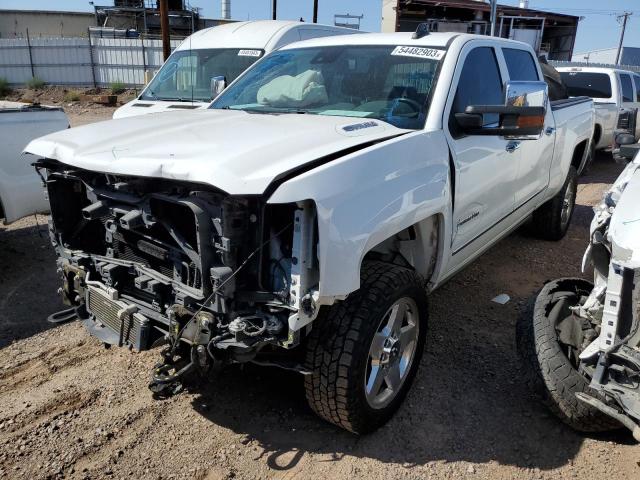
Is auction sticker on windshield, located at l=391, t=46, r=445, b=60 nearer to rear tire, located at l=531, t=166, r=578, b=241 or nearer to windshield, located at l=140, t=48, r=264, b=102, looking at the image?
rear tire, located at l=531, t=166, r=578, b=241

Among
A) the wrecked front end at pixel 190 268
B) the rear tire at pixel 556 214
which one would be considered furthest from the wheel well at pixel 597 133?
the wrecked front end at pixel 190 268

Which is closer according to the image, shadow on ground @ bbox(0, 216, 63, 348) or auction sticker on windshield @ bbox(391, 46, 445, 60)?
auction sticker on windshield @ bbox(391, 46, 445, 60)

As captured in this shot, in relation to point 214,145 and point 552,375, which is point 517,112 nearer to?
point 552,375

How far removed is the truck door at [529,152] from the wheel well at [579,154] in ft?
4.75

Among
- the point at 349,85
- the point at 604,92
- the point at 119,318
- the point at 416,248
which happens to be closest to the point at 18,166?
the point at 119,318

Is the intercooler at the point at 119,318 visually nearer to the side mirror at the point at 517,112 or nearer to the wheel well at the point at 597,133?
the side mirror at the point at 517,112

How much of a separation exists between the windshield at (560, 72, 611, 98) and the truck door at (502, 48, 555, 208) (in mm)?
7091

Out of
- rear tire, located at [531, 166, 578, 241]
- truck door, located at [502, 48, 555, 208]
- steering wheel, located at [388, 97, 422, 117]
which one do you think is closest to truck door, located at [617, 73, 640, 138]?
rear tire, located at [531, 166, 578, 241]

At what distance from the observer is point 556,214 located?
237 inches

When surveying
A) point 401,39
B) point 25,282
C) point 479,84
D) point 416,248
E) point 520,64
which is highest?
point 401,39

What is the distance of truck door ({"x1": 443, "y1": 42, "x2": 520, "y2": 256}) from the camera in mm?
3439

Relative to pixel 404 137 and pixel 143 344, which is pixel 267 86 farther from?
pixel 143 344

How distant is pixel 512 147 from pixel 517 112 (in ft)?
3.43

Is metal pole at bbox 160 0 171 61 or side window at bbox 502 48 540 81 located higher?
metal pole at bbox 160 0 171 61
